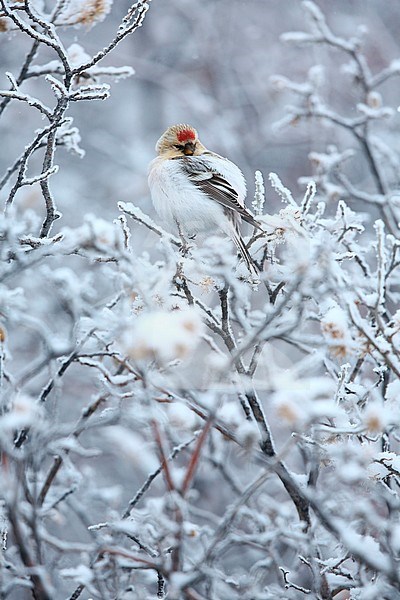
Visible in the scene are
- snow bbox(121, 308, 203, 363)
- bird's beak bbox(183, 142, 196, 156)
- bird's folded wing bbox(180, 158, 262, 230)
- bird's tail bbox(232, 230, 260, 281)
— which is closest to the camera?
snow bbox(121, 308, 203, 363)

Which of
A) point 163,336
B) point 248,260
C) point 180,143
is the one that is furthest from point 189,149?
point 163,336

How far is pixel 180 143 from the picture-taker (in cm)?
412

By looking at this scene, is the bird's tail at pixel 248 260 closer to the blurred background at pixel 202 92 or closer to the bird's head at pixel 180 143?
the bird's head at pixel 180 143

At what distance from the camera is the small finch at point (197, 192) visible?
359cm

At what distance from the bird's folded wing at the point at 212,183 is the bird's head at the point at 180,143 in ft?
0.58

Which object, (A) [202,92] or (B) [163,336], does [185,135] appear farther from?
(A) [202,92]

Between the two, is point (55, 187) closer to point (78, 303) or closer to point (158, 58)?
point (158, 58)

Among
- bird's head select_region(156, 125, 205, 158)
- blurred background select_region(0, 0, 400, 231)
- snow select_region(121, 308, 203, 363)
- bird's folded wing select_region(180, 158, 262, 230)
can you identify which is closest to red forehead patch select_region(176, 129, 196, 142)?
bird's head select_region(156, 125, 205, 158)

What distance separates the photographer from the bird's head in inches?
162

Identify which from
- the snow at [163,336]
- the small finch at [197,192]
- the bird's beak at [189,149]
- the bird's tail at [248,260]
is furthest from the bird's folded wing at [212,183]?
the snow at [163,336]

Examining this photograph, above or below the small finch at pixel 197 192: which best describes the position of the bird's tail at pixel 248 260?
below

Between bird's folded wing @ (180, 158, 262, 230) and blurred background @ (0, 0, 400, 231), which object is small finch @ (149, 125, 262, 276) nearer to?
bird's folded wing @ (180, 158, 262, 230)

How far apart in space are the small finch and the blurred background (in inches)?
159

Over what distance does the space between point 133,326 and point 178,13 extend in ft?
33.2
